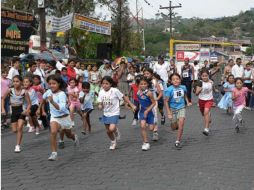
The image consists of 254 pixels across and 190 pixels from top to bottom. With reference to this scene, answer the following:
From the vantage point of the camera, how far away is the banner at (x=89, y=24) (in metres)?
21.3

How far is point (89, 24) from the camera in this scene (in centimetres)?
2256

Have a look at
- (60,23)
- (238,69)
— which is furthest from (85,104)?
(60,23)

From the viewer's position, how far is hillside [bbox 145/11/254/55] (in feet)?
332

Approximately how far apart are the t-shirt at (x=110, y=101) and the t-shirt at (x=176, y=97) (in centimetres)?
106

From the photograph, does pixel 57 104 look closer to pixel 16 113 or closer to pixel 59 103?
pixel 59 103

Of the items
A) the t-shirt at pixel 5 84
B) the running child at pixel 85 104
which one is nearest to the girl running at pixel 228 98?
the running child at pixel 85 104

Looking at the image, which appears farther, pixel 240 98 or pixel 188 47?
pixel 188 47

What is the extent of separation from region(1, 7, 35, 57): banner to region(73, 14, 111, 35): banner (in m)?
3.71

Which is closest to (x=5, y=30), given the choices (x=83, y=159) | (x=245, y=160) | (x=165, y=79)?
(x=165, y=79)

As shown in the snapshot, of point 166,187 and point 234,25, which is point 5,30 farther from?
point 234,25

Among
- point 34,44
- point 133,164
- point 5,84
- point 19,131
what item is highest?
point 34,44

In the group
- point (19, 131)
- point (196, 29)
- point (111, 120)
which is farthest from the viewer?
point (196, 29)

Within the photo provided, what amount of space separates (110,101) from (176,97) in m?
1.33

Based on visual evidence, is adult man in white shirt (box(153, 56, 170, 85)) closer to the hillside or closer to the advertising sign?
the advertising sign
